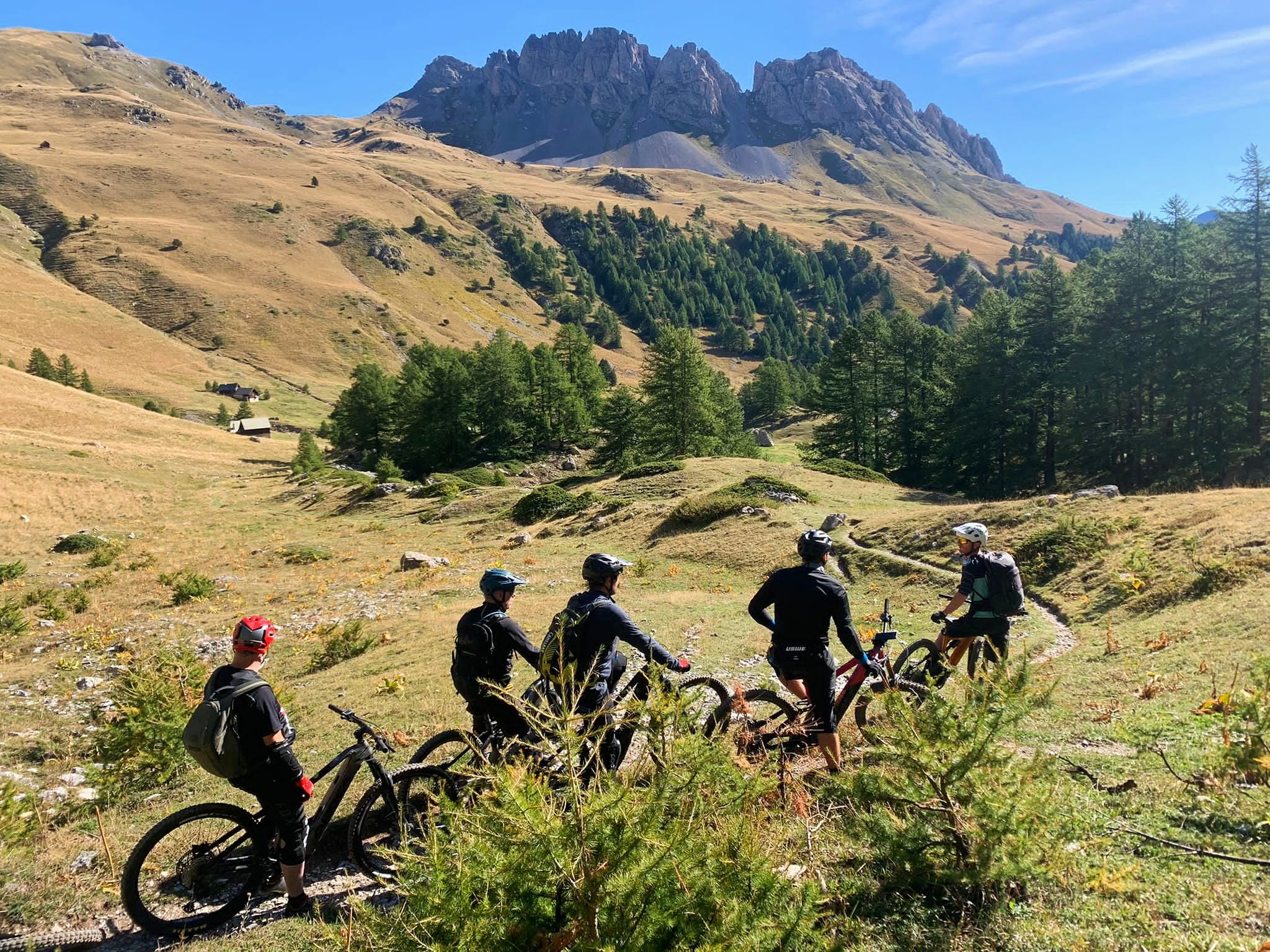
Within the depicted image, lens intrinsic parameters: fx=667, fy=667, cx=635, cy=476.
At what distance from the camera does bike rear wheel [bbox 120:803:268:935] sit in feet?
17.7

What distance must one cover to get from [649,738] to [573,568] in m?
20.3

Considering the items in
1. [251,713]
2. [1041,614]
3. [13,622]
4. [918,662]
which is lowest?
[13,622]

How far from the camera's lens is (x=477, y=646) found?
20.9 ft

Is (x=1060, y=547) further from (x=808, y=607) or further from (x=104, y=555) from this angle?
(x=104, y=555)

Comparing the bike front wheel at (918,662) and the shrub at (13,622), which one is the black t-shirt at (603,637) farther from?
the shrub at (13,622)

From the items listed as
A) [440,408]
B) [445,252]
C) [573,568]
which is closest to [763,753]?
[573,568]

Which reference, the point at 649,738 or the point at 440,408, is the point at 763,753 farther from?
the point at 440,408

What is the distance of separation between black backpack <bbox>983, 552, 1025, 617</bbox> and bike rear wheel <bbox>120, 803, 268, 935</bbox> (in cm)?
867

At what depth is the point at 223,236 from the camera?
497 ft

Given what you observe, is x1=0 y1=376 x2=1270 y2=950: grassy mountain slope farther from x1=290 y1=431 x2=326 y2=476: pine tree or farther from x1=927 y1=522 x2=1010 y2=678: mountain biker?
x1=290 y1=431 x2=326 y2=476: pine tree

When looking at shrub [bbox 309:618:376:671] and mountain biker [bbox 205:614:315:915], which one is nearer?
mountain biker [bbox 205:614:315:915]

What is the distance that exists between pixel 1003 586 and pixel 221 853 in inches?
360

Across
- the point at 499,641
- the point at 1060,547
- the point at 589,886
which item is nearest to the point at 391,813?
the point at 499,641

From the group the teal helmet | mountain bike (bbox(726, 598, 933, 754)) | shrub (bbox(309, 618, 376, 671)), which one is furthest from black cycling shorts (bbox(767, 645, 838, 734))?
shrub (bbox(309, 618, 376, 671))
